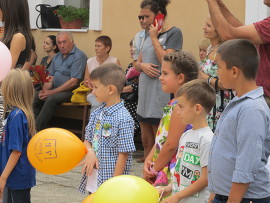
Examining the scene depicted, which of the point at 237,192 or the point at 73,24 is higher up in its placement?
the point at 73,24

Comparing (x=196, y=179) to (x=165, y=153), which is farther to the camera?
(x=165, y=153)

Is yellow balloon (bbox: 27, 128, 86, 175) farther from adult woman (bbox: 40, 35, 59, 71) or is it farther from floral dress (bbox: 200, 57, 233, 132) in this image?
adult woman (bbox: 40, 35, 59, 71)

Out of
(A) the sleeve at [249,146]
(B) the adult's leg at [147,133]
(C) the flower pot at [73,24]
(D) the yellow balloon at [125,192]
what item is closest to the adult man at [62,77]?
(C) the flower pot at [73,24]

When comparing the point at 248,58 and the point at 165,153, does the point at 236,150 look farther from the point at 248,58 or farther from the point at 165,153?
the point at 165,153

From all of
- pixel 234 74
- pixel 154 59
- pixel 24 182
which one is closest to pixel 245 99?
pixel 234 74

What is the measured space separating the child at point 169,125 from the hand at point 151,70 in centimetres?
297

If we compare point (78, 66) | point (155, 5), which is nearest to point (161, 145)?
point (155, 5)

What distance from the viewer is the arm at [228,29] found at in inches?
149

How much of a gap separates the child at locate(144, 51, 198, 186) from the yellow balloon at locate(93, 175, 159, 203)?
718 mm

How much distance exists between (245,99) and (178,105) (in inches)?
26.8

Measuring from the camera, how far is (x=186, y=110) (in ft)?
13.0

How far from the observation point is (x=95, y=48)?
9.81 m

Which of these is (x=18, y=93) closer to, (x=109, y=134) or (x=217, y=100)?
(x=109, y=134)

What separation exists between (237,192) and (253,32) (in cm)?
101
